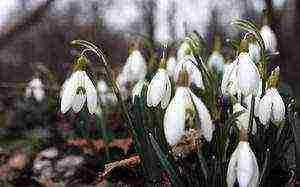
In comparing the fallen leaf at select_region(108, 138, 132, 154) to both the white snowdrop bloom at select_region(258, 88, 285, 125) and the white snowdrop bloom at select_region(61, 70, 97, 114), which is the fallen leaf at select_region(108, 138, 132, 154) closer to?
the white snowdrop bloom at select_region(61, 70, 97, 114)

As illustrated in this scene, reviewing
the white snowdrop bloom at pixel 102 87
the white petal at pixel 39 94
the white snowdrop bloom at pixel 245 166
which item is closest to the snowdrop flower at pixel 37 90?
the white petal at pixel 39 94

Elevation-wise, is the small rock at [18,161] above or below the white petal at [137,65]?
below

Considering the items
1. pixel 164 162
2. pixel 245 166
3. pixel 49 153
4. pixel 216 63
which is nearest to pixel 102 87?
pixel 49 153

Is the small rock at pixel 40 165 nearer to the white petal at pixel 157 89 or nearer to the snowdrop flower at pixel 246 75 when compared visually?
the white petal at pixel 157 89

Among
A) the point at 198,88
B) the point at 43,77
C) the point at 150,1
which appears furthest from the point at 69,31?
the point at 198,88

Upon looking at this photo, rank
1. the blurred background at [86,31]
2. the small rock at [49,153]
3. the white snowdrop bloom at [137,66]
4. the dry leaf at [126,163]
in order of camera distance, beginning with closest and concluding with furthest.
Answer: the dry leaf at [126,163] < the white snowdrop bloom at [137,66] < the small rock at [49,153] < the blurred background at [86,31]

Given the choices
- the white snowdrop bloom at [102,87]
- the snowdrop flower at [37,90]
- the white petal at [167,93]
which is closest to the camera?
the white petal at [167,93]

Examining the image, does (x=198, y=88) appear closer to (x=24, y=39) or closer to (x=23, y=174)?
(x=23, y=174)

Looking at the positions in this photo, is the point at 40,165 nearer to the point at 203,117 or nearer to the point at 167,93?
the point at 167,93
